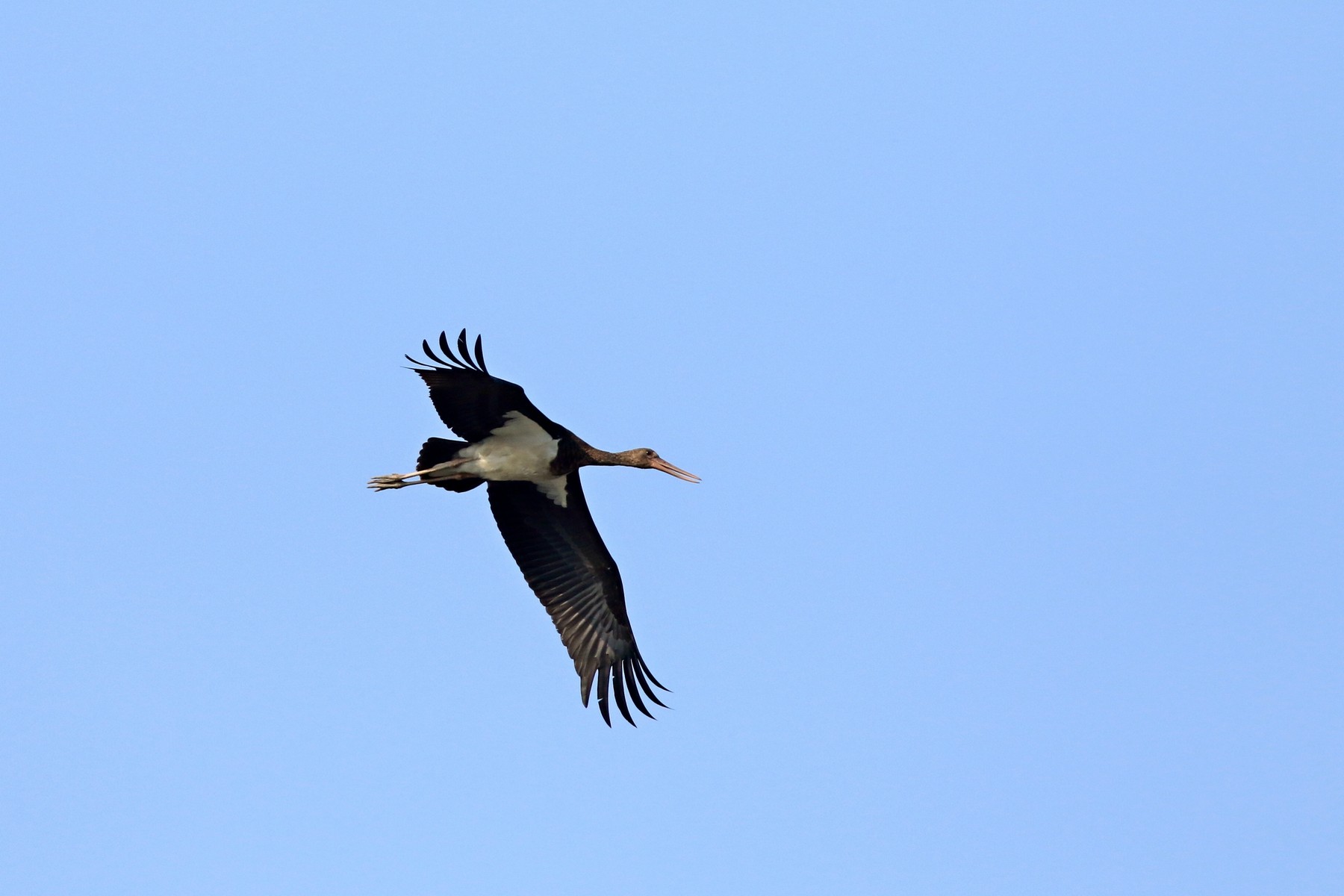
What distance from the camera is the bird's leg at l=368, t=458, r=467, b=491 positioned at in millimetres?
17000

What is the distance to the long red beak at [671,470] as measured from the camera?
18609mm

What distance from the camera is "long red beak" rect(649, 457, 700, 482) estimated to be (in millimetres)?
18609

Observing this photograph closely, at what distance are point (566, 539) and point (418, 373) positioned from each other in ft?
9.44

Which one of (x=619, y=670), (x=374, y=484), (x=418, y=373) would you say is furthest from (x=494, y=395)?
(x=619, y=670)

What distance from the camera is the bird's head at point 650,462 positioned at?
18.5 metres

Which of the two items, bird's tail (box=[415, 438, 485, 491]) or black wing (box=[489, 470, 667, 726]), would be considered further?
black wing (box=[489, 470, 667, 726])

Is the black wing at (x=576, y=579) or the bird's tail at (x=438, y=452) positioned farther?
the black wing at (x=576, y=579)

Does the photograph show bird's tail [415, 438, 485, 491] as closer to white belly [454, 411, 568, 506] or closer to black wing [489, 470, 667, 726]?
white belly [454, 411, 568, 506]

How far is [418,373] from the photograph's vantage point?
16.3m

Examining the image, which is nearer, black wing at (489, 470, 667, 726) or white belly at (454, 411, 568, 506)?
white belly at (454, 411, 568, 506)

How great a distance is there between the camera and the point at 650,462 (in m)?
18.6

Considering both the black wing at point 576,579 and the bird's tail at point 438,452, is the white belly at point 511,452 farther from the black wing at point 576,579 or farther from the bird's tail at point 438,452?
the black wing at point 576,579

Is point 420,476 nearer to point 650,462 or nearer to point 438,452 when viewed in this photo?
point 438,452

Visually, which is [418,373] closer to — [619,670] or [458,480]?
[458,480]
